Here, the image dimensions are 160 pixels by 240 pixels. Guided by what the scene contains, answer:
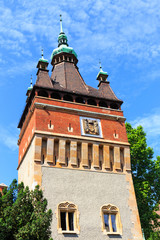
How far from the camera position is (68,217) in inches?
789

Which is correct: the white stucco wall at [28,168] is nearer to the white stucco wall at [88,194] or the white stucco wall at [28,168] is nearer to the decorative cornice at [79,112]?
the white stucco wall at [88,194]

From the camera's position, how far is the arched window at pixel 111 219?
811 inches

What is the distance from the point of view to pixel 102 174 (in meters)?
22.5

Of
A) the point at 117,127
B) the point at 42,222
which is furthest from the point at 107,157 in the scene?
the point at 42,222

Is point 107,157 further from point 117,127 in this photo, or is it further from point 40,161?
point 40,161

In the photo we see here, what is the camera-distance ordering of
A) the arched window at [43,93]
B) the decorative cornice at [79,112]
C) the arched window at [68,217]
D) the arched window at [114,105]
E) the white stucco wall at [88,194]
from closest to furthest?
the arched window at [68,217] → the white stucco wall at [88,194] → the decorative cornice at [79,112] → the arched window at [43,93] → the arched window at [114,105]

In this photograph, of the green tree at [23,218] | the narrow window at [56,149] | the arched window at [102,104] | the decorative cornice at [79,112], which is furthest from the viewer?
the arched window at [102,104]

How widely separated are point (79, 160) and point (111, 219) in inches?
180

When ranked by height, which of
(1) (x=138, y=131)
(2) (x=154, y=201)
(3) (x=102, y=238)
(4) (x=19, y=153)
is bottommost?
(3) (x=102, y=238)

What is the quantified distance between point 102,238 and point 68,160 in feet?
18.4

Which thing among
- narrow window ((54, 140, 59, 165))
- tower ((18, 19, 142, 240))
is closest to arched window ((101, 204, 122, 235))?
tower ((18, 19, 142, 240))

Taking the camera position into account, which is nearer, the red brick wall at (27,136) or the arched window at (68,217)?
the arched window at (68,217)

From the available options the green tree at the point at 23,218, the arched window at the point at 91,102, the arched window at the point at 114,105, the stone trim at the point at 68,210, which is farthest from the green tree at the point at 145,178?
the green tree at the point at 23,218

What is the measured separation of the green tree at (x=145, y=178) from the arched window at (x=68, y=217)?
7.97 m
